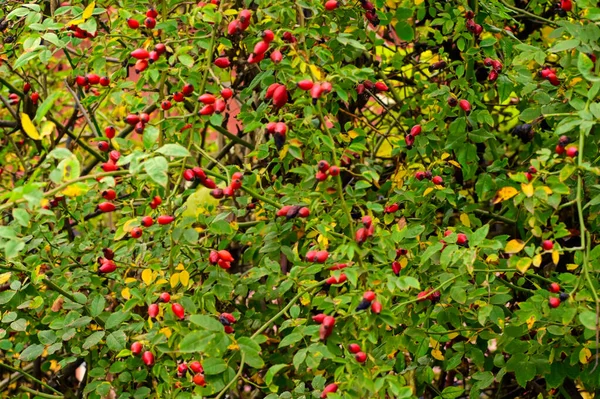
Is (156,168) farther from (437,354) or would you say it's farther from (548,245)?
(437,354)

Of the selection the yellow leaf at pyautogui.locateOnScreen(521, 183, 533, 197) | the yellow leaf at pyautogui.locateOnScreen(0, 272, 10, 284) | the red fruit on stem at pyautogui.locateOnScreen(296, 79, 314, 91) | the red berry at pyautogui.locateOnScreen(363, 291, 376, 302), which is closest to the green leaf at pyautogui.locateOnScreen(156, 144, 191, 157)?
the red fruit on stem at pyautogui.locateOnScreen(296, 79, 314, 91)

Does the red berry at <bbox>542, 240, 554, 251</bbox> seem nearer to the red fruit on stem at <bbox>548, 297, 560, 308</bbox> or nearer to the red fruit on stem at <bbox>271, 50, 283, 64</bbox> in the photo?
the red fruit on stem at <bbox>548, 297, 560, 308</bbox>

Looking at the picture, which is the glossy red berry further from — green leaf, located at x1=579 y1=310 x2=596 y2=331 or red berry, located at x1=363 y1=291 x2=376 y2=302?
green leaf, located at x1=579 y1=310 x2=596 y2=331

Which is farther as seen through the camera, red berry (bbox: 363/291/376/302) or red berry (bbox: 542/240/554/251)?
red berry (bbox: 542/240/554/251)

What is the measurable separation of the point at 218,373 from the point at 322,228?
1.14ft

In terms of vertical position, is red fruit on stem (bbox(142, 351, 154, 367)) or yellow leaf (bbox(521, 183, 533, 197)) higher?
yellow leaf (bbox(521, 183, 533, 197))

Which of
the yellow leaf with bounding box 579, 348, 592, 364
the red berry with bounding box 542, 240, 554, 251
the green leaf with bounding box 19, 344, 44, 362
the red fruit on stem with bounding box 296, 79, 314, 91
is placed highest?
the red fruit on stem with bounding box 296, 79, 314, 91

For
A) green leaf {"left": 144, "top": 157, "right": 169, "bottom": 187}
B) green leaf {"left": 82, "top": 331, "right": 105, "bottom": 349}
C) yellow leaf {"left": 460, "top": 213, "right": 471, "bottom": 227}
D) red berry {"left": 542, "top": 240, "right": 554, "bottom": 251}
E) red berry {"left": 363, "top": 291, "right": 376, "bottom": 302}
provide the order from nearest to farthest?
green leaf {"left": 144, "top": 157, "right": 169, "bottom": 187}, red berry {"left": 363, "top": 291, "right": 376, "bottom": 302}, red berry {"left": 542, "top": 240, "right": 554, "bottom": 251}, green leaf {"left": 82, "top": 331, "right": 105, "bottom": 349}, yellow leaf {"left": 460, "top": 213, "right": 471, "bottom": 227}

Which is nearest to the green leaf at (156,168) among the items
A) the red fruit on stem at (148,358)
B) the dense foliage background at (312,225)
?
the dense foliage background at (312,225)

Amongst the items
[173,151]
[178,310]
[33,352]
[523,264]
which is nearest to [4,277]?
[33,352]

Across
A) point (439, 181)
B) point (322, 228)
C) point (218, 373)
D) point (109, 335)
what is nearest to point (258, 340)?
point (218, 373)

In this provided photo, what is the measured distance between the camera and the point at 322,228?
178cm

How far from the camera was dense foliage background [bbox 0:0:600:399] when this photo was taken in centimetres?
172

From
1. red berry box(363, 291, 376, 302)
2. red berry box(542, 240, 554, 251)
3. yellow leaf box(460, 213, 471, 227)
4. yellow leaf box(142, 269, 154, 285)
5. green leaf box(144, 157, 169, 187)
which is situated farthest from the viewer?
yellow leaf box(460, 213, 471, 227)
